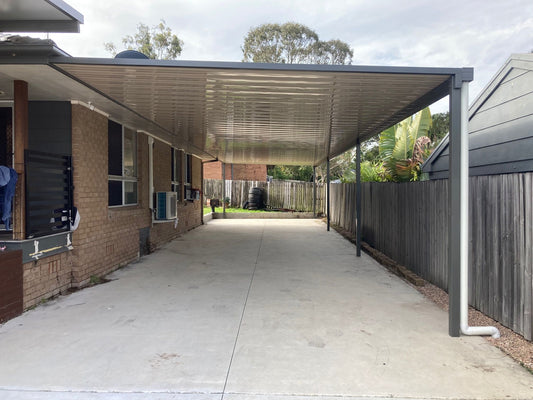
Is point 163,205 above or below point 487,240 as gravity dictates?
above

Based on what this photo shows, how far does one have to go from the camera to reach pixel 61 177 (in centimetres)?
547

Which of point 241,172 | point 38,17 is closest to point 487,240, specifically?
point 38,17

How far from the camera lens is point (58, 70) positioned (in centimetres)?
427

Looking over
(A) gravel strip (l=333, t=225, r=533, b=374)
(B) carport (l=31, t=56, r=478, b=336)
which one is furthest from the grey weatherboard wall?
(A) gravel strip (l=333, t=225, r=533, b=374)

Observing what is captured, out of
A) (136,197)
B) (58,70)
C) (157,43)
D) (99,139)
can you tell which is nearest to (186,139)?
(136,197)

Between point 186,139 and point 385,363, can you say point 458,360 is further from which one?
point 186,139

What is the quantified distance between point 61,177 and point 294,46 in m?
26.9

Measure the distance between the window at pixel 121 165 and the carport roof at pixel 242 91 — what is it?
43cm

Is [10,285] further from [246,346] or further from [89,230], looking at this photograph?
[246,346]

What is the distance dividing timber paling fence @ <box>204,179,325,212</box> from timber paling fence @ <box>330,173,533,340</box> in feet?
44.5

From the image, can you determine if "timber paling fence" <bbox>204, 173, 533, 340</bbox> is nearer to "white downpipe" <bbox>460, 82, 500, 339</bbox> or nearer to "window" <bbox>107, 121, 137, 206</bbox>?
"white downpipe" <bbox>460, 82, 500, 339</bbox>

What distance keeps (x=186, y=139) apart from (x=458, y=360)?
8.30 m

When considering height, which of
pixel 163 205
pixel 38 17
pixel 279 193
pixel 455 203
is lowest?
pixel 163 205

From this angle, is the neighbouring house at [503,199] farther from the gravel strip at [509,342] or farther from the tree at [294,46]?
the tree at [294,46]
